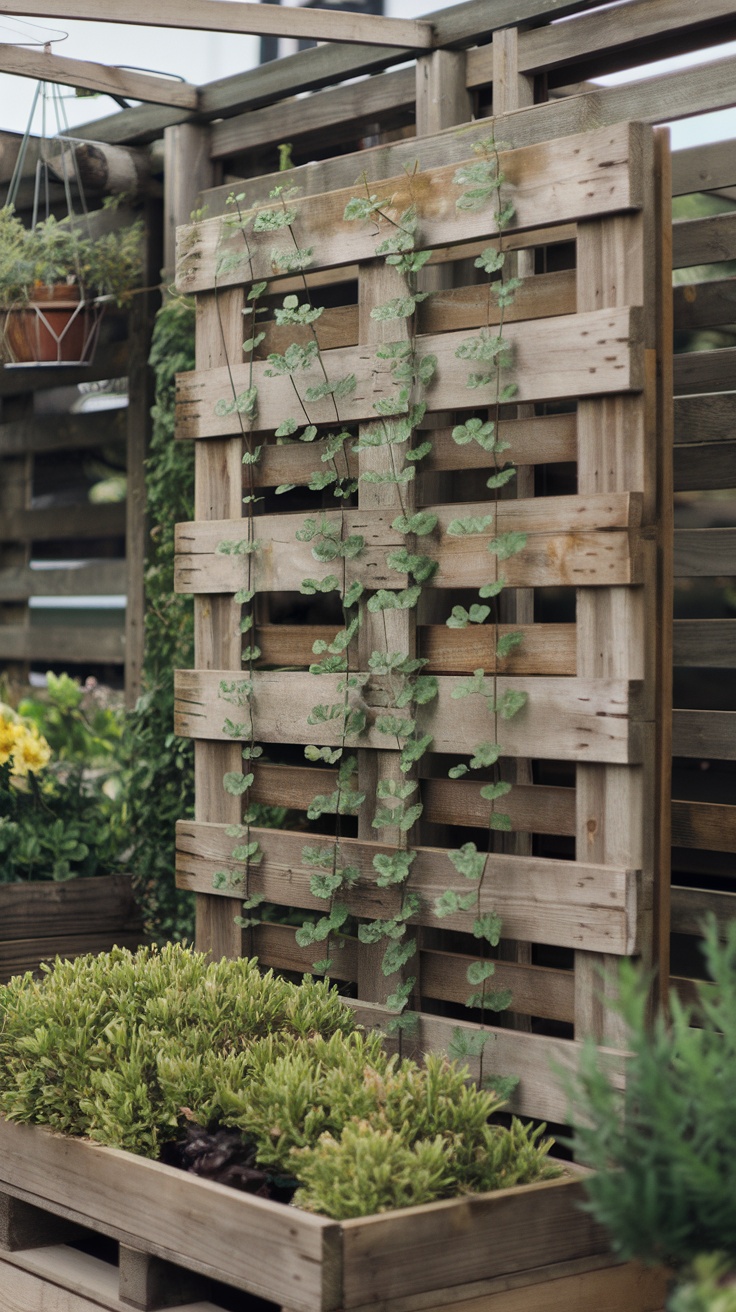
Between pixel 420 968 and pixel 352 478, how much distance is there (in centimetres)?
115

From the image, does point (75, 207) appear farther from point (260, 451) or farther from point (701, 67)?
point (701, 67)

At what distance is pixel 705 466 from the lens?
3.50 m

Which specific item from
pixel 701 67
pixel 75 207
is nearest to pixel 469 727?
pixel 701 67

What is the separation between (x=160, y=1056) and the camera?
2846 millimetres

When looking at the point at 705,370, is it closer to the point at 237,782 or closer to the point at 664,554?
the point at 664,554

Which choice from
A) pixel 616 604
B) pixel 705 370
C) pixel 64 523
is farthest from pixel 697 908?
pixel 64 523

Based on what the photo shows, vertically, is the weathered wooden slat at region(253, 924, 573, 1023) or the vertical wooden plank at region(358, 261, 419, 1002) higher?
the vertical wooden plank at region(358, 261, 419, 1002)

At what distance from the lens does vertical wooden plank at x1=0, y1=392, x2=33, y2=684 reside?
602 centimetres

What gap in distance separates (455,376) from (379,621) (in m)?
0.58

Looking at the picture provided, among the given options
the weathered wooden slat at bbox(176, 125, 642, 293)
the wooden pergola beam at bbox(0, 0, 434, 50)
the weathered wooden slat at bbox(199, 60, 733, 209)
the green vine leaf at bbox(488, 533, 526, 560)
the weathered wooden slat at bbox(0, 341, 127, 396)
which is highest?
the wooden pergola beam at bbox(0, 0, 434, 50)

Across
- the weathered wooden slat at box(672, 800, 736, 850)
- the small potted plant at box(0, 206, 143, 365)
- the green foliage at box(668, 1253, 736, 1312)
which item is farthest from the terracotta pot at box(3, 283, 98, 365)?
the green foliage at box(668, 1253, 736, 1312)

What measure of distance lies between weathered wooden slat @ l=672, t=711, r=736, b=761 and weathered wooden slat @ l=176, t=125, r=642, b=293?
3.98 feet

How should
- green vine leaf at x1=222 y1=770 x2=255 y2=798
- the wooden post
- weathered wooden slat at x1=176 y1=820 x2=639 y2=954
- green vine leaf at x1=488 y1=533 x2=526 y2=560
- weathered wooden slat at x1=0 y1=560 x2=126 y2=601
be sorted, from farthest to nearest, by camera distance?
weathered wooden slat at x1=0 y1=560 x2=126 y2=601, the wooden post, green vine leaf at x1=222 y1=770 x2=255 y2=798, green vine leaf at x1=488 y1=533 x2=526 y2=560, weathered wooden slat at x1=176 y1=820 x2=639 y2=954

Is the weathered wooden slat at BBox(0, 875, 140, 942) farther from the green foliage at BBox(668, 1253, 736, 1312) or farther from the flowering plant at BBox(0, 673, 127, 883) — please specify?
the green foliage at BBox(668, 1253, 736, 1312)
